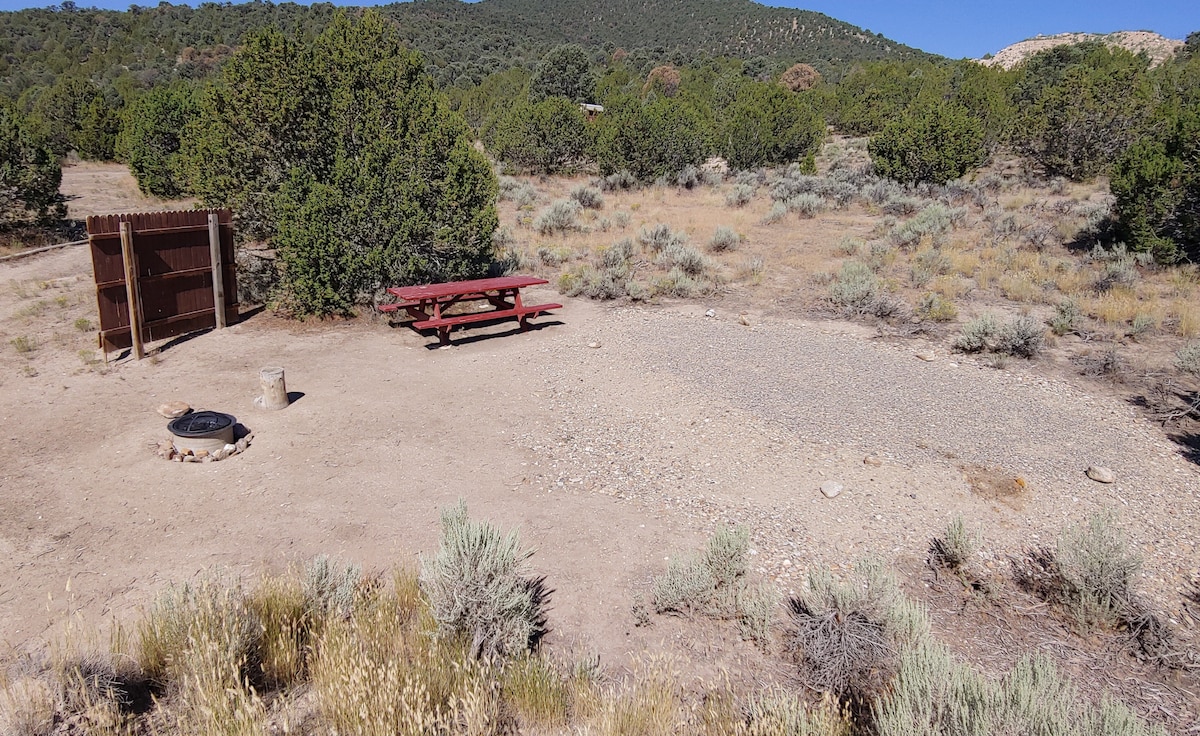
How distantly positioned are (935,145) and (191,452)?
70.2ft

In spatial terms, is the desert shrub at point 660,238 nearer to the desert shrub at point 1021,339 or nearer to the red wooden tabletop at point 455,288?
the red wooden tabletop at point 455,288

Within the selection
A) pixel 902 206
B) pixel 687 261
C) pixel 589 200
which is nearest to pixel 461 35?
pixel 589 200

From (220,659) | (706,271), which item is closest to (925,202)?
(706,271)

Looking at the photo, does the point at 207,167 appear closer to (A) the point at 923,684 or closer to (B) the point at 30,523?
(B) the point at 30,523

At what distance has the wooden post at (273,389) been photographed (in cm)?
664

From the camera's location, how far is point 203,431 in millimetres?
5668

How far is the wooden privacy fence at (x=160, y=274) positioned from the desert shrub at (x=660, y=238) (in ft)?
27.3

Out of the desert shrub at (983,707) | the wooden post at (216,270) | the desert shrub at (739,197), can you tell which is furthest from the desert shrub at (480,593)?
the desert shrub at (739,197)

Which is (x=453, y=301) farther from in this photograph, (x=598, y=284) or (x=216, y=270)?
(x=216, y=270)

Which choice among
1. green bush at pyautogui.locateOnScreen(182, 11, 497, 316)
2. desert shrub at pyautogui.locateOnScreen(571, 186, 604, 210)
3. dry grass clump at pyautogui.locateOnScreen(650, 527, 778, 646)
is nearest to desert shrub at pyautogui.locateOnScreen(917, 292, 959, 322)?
green bush at pyautogui.locateOnScreen(182, 11, 497, 316)

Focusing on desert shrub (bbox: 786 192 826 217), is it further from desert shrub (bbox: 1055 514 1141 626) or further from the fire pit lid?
the fire pit lid

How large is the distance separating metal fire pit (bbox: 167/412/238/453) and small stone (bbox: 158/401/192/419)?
378 millimetres

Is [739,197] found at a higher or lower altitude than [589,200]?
higher

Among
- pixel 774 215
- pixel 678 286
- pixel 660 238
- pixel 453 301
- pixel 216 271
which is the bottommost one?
pixel 453 301
